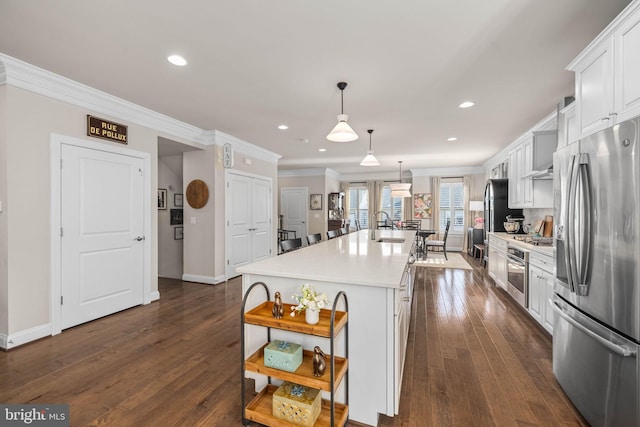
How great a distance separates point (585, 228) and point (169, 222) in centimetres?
581

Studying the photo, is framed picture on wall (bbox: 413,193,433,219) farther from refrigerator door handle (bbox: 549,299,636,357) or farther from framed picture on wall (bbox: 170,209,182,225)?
refrigerator door handle (bbox: 549,299,636,357)

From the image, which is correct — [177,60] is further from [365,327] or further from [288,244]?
[365,327]

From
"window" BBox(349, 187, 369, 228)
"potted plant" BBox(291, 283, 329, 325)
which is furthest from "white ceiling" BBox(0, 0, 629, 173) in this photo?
"window" BBox(349, 187, 369, 228)

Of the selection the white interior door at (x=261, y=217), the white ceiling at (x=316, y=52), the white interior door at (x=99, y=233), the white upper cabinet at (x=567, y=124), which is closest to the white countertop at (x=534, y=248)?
the white upper cabinet at (x=567, y=124)

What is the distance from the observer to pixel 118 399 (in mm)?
1996

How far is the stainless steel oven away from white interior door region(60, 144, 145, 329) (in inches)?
190

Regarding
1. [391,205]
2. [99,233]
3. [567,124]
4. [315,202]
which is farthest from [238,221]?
[391,205]

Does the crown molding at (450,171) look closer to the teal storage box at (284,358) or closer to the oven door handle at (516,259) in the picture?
the oven door handle at (516,259)

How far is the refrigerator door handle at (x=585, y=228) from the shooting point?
176cm

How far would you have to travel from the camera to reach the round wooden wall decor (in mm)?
5039

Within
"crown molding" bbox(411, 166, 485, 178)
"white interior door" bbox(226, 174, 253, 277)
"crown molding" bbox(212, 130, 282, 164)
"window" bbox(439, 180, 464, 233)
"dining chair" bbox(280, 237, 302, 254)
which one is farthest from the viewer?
"window" bbox(439, 180, 464, 233)

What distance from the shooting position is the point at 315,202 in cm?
945

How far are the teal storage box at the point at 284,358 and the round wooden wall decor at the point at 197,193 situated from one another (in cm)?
385

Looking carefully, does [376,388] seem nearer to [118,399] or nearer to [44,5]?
[118,399]
